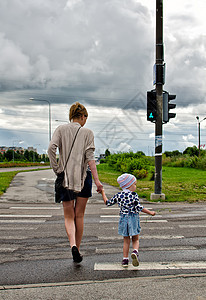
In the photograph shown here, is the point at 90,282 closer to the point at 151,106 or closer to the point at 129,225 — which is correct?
the point at 129,225

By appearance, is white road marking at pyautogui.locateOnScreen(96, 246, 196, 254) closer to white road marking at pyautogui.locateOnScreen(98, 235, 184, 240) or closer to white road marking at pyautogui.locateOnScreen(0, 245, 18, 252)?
white road marking at pyautogui.locateOnScreen(98, 235, 184, 240)

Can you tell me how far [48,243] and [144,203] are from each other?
5.80m

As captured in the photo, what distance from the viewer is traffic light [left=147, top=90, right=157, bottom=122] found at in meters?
11.2

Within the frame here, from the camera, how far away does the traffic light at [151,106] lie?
36.8 feet

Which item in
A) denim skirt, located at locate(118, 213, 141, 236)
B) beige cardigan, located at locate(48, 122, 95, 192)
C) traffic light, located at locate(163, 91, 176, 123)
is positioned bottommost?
denim skirt, located at locate(118, 213, 141, 236)

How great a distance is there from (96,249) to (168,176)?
18.5m

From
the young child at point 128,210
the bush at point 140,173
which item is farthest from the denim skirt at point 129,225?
the bush at point 140,173

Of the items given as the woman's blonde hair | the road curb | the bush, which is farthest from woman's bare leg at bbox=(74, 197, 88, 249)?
the bush

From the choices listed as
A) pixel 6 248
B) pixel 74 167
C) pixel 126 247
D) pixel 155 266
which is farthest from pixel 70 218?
pixel 6 248

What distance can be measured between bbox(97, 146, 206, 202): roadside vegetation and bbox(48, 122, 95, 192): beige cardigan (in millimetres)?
7537

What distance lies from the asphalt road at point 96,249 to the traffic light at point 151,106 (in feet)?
12.1

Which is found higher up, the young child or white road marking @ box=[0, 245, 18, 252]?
the young child

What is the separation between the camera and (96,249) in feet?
16.7

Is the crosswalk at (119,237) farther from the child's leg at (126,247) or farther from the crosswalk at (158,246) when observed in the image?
the child's leg at (126,247)
